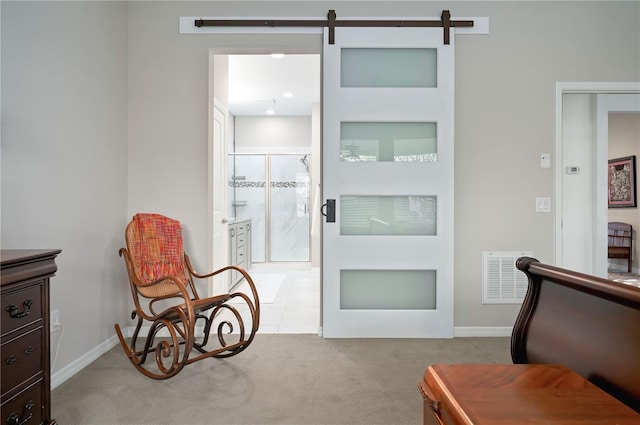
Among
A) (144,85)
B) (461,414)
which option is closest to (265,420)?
(461,414)

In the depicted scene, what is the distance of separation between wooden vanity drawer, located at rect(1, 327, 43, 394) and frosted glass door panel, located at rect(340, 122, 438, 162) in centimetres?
226

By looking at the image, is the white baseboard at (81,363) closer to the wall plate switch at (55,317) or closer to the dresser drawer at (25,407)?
the wall plate switch at (55,317)

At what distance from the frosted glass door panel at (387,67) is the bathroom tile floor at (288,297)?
83.9 inches

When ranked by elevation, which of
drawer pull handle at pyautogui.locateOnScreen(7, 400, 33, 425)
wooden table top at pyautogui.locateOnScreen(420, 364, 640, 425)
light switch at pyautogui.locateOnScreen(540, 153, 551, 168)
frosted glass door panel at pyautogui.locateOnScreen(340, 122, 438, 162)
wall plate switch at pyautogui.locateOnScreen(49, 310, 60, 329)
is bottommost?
drawer pull handle at pyautogui.locateOnScreen(7, 400, 33, 425)

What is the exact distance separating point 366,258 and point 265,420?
4.91 ft

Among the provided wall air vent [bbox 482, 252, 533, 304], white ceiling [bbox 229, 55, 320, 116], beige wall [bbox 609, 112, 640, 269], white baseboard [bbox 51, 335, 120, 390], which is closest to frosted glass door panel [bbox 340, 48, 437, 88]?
wall air vent [bbox 482, 252, 533, 304]

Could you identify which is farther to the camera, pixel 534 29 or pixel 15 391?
pixel 534 29

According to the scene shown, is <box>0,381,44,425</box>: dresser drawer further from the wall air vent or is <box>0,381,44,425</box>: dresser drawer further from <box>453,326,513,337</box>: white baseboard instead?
the wall air vent

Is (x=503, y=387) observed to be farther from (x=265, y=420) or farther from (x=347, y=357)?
(x=347, y=357)

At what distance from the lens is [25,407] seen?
56.8 inches

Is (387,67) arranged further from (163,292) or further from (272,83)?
(272,83)

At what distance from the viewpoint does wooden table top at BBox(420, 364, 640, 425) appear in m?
0.94

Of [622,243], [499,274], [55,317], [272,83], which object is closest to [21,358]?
[55,317]

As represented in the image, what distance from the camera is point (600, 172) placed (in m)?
3.87
